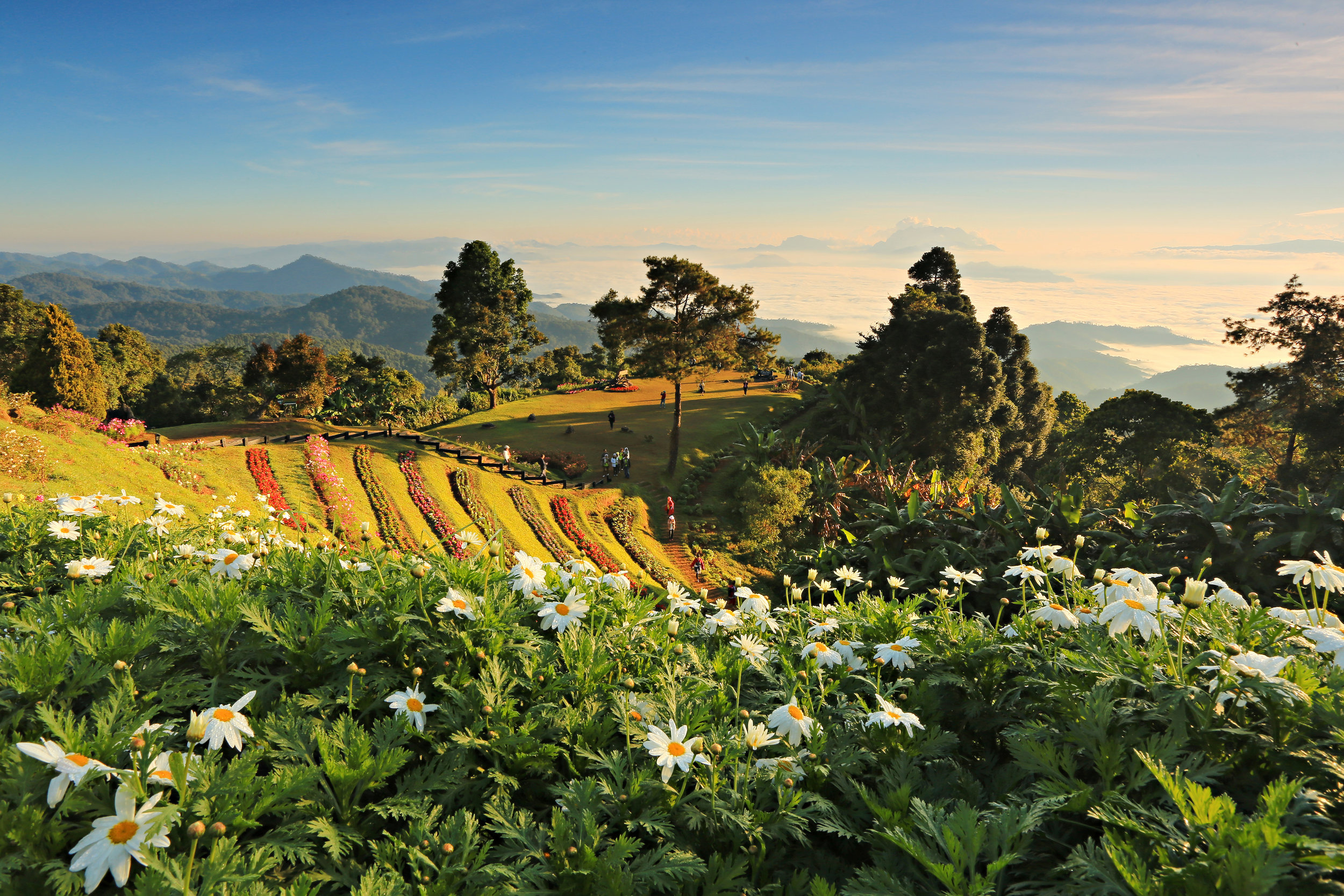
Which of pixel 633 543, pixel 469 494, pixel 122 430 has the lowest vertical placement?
pixel 633 543

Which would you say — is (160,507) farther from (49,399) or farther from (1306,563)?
(49,399)

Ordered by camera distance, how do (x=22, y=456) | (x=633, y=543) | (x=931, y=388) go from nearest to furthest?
(x=22, y=456), (x=633, y=543), (x=931, y=388)

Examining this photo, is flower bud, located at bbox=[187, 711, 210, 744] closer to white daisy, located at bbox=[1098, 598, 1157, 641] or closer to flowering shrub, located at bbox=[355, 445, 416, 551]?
white daisy, located at bbox=[1098, 598, 1157, 641]

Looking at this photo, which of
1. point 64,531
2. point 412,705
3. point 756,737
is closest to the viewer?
point 756,737

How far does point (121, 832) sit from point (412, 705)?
3.13 ft

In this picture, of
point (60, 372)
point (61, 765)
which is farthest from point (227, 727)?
point (60, 372)

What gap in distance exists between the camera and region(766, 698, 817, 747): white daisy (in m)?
2.62

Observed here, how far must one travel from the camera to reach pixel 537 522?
1980cm

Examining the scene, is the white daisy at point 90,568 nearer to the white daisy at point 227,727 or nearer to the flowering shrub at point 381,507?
the white daisy at point 227,727

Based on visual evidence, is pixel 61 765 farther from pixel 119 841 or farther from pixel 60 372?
pixel 60 372

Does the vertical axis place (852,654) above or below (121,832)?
below

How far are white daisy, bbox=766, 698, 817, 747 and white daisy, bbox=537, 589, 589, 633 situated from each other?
1.03 meters

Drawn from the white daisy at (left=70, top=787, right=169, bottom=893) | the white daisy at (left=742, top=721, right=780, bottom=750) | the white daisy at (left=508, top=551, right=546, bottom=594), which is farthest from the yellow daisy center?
the white daisy at (left=742, top=721, right=780, bottom=750)

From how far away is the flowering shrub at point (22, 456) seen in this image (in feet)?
38.7
